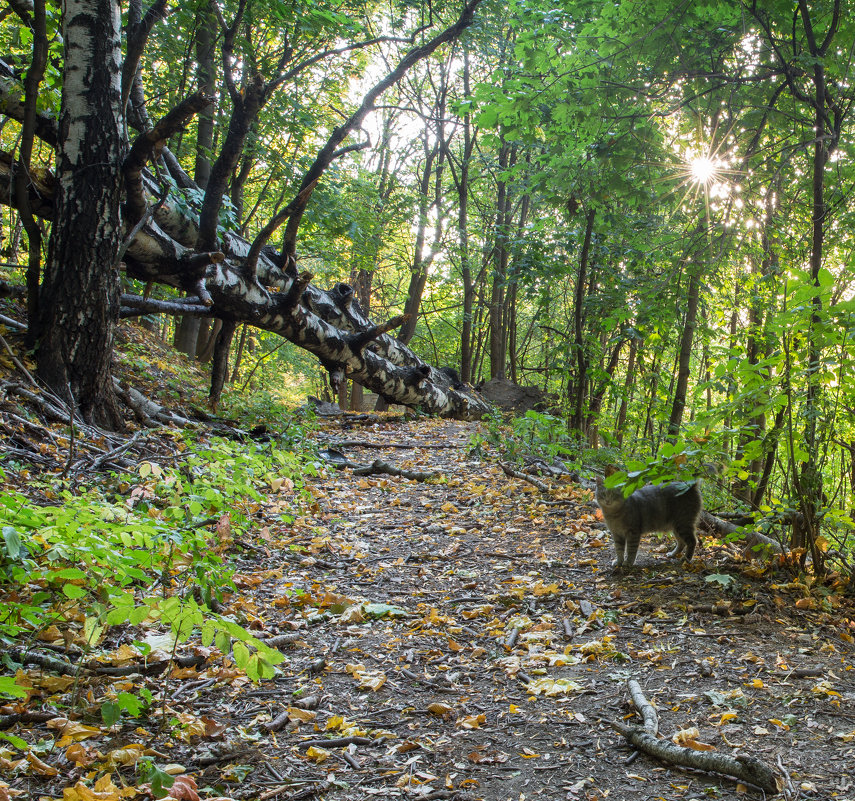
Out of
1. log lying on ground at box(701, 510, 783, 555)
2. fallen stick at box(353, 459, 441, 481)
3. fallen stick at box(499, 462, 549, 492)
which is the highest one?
log lying on ground at box(701, 510, 783, 555)

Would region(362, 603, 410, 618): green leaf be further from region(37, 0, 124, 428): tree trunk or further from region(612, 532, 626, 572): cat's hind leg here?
region(37, 0, 124, 428): tree trunk

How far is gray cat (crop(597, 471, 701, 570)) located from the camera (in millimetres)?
4258

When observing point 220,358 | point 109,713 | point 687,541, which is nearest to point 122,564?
point 109,713

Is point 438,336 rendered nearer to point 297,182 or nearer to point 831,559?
point 297,182

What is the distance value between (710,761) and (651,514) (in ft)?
7.98

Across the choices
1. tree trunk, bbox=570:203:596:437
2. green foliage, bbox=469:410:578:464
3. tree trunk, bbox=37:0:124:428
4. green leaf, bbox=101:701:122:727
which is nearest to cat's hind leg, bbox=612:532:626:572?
green foliage, bbox=469:410:578:464

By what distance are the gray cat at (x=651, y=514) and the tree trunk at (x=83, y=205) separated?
4.97m

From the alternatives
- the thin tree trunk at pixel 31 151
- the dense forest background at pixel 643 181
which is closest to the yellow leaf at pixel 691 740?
the dense forest background at pixel 643 181

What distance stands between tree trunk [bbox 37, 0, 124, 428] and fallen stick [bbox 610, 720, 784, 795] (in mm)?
5435

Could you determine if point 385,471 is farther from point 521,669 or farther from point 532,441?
point 521,669

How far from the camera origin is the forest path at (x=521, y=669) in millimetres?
2150

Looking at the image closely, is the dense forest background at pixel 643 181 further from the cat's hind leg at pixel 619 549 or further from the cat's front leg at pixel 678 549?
the cat's hind leg at pixel 619 549

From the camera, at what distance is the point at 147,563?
221cm

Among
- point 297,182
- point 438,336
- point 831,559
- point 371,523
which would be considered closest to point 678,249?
point 831,559
